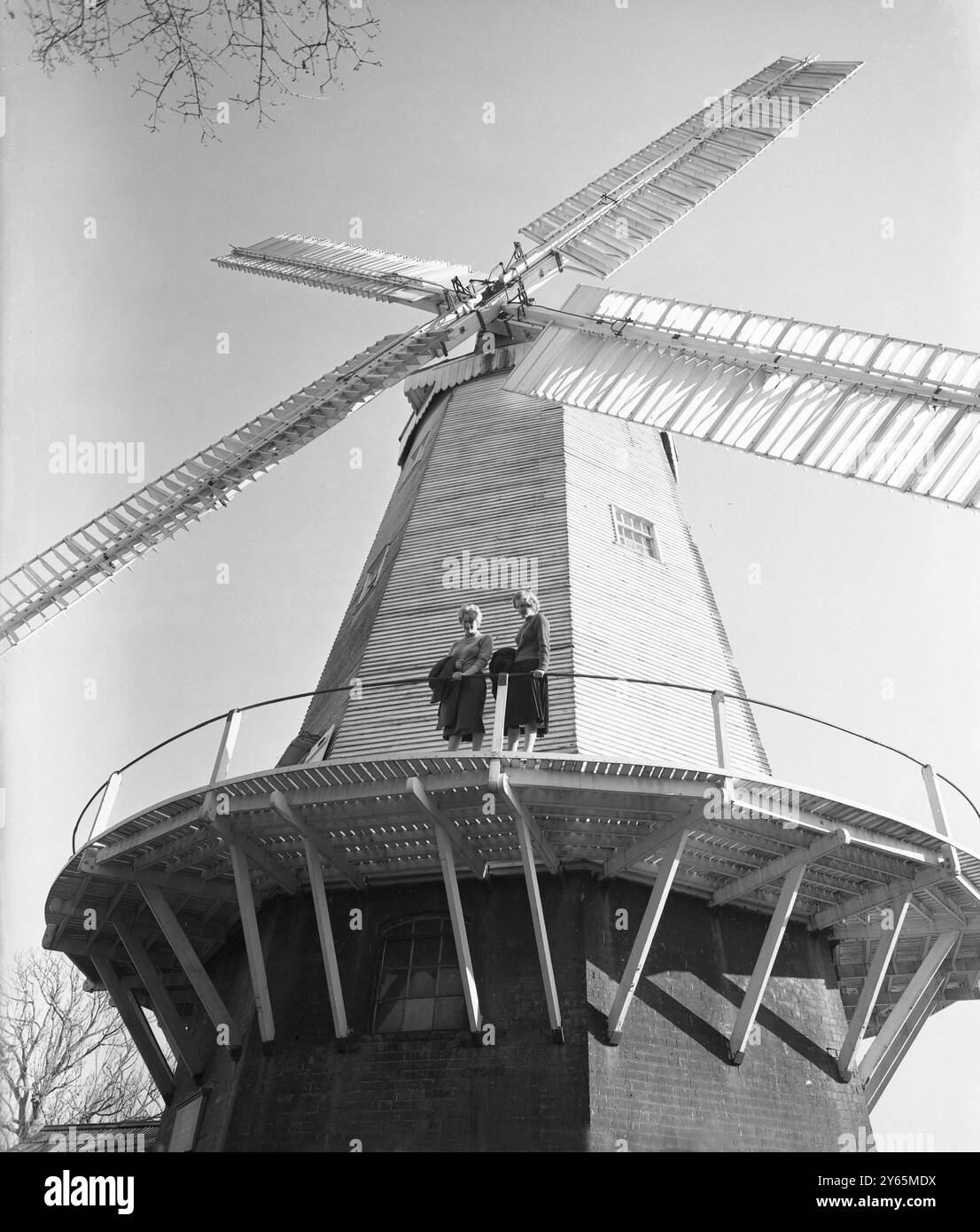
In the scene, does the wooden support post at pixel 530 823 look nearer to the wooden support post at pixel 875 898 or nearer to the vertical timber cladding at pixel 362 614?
the vertical timber cladding at pixel 362 614

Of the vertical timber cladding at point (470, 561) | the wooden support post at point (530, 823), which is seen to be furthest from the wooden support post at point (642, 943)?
the vertical timber cladding at point (470, 561)

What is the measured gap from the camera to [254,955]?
30.7 ft

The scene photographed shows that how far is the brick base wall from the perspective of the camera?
8719 mm

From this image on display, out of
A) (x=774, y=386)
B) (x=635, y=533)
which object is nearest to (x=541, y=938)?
(x=635, y=533)

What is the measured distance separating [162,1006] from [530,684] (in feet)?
16.3

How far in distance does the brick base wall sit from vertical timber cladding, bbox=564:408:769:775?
166 centimetres

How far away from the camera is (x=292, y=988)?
9898mm

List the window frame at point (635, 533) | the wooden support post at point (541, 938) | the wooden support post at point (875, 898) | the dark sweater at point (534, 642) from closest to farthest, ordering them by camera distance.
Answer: the wooden support post at point (541, 938)
the dark sweater at point (534, 642)
the wooden support post at point (875, 898)
the window frame at point (635, 533)

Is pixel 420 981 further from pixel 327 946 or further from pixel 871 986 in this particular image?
pixel 871 986

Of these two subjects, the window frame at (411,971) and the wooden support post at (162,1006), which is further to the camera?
the wooden support post at (162,1006)

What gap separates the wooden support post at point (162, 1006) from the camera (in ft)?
34.2

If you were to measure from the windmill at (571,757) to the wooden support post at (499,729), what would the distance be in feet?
0.11

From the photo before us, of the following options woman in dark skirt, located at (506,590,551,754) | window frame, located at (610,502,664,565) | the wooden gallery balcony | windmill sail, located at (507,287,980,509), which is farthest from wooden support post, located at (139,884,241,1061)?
windmill sail, located at (507,287,980,509)
